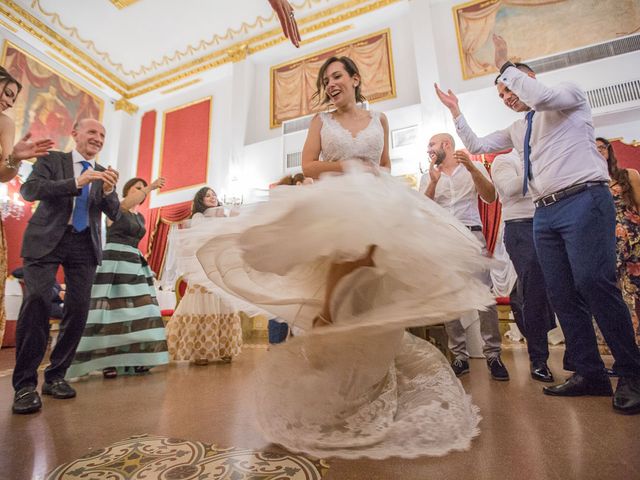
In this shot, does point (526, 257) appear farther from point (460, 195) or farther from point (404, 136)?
point (404, 136)

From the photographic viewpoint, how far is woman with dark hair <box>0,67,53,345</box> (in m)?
1.47

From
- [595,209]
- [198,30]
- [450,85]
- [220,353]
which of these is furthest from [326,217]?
[198,30]

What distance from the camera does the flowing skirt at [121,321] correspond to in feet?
7.04

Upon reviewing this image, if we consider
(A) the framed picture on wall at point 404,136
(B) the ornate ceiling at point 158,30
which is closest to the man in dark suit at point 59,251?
(A) the framed picture on wall at point 404,136

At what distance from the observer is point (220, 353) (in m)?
2.65

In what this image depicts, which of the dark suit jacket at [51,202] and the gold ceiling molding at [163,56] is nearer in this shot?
the dark suit jacket at [51,202]

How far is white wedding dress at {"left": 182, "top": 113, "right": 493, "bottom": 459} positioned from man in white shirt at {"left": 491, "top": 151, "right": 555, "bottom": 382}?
1039 mm

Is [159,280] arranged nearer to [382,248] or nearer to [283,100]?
[283,100]

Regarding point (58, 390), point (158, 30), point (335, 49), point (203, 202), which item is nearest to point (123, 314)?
point (58, 390)

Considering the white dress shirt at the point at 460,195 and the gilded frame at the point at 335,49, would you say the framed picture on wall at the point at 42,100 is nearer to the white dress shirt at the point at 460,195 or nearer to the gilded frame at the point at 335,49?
the gilded frame at the point at 335,49

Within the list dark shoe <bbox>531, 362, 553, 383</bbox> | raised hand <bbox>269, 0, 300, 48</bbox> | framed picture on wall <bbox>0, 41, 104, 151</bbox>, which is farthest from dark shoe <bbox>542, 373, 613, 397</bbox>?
framed picture on wall <bbox>0, 41, 104, 151</bbox>

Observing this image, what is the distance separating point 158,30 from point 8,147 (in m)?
5.94

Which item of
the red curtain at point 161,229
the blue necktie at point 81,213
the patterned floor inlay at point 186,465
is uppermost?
the red curtain at point 161,229

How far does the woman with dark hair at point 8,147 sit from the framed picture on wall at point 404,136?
432 centimetres
